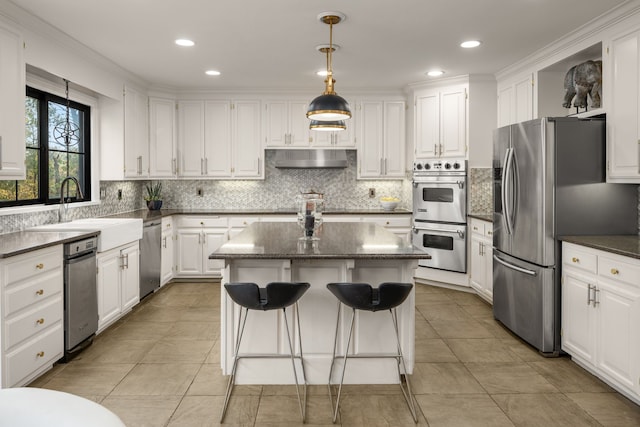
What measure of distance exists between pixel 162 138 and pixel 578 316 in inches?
203

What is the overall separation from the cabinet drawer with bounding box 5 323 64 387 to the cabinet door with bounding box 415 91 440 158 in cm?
441

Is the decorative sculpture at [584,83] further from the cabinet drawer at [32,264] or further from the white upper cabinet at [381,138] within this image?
the cabinet drawer at [32,264]

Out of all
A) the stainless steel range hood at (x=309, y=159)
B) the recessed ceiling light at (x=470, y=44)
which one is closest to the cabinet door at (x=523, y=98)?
the recessed ceiling light at (x=470, y=44)

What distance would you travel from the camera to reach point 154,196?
6.50 metres

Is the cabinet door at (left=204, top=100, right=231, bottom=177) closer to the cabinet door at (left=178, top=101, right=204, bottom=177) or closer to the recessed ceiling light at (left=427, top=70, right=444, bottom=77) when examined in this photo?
the cabinet door at (left=178, top=101, right=204, bottom=177)

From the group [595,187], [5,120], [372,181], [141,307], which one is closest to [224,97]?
[372,181]

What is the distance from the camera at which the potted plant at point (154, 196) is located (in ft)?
20.7

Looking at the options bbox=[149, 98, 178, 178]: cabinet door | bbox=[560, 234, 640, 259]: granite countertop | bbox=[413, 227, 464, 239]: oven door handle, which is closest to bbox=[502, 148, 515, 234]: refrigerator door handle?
bbox=[560, 234, 640, 259]: granite countertop

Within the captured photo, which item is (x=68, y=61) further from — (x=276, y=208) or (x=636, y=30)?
(x=636, y=30)

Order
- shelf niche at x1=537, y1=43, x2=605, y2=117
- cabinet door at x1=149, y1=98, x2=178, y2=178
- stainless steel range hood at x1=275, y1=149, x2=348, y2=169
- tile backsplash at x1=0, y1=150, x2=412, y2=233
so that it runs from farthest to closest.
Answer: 1. tile backsplash at x1=0, y1=150, x2=412, y2=233
2. stainless steel range hood at x1=275, y1=149, x2=348, y2=169
3. cabinet door at x1=149, y1=98, x2=178, y2=178
4. shelf niche at x1=537, y1=43, x2=605, y2=117

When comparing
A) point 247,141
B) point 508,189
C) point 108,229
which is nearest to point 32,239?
point 108,229

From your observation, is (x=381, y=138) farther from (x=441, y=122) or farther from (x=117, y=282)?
(x=117, y=282)

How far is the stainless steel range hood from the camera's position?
6.39 metres

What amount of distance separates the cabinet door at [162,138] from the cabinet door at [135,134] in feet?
0.31
